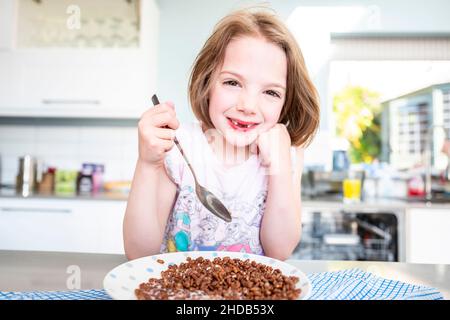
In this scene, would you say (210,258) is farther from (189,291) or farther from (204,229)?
(204,229)

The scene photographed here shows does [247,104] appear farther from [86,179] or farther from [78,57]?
[86,179]

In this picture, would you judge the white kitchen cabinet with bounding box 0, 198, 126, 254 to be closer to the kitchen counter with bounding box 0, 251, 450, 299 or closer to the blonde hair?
the kitchen counter with bounding box 0, 251, 450, 299

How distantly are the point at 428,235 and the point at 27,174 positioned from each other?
1321mm

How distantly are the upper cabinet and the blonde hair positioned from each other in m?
0.16

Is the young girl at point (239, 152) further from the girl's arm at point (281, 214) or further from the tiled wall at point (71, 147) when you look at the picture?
the tiled wall at point (71, 147)

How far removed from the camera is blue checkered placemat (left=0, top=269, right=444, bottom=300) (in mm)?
376

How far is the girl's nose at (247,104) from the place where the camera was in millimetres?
577

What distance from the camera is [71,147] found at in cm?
144

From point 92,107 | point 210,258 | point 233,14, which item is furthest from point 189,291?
point 92,107

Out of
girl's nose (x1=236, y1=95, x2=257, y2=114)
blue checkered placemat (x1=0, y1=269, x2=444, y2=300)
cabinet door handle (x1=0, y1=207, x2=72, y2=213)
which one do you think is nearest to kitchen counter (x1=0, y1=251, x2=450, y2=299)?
blue checkered placemat (x1=0, y1=269, x2=444, y2=300)

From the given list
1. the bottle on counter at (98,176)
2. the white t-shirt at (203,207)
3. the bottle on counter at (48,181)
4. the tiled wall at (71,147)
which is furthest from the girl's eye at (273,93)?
the bottle on counter at (48,181)

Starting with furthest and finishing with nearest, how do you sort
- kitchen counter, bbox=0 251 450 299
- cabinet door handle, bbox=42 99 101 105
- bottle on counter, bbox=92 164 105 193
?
bottle on counter, bbox=92 164 105 193, cabinet door handle, bbox=42 99 101 105, kitchen counter, bbox=0 251 450 299

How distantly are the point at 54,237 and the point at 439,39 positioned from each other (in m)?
0.90
